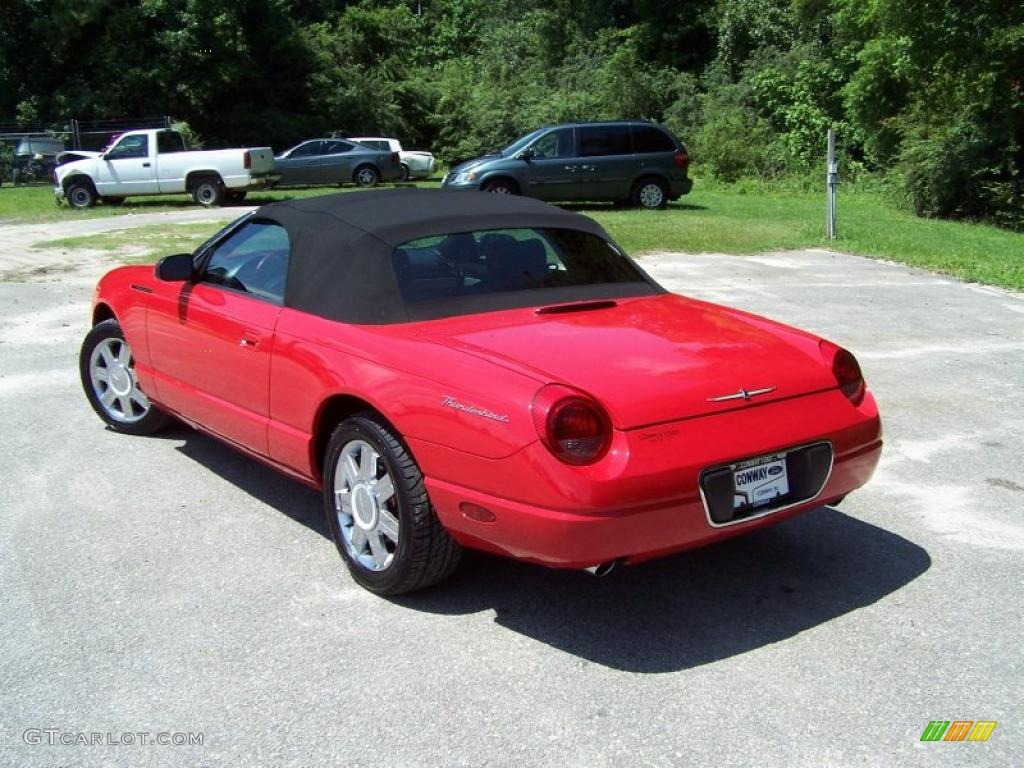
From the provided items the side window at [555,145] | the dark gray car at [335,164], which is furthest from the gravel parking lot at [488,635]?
the dark gray car at [335,164]

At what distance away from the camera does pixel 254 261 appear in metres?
5.00

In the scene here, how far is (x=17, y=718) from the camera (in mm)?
3223

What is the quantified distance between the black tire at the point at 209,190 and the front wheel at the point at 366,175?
6565mm

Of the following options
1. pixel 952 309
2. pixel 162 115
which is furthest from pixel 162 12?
pixel 952 309

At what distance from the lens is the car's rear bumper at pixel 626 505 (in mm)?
3363

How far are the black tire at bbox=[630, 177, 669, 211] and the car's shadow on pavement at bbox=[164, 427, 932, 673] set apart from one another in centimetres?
1722

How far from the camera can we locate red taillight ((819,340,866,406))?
411 centimetres

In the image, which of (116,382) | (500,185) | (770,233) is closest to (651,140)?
(500,185)

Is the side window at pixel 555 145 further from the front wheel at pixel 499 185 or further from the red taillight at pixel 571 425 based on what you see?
the red taillight at pixel 571 425

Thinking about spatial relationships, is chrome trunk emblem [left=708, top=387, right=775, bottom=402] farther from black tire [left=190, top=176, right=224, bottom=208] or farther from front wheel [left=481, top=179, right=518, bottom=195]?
black tire [left=190, top=176, right=224, bottom=208]

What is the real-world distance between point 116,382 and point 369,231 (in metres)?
2.44

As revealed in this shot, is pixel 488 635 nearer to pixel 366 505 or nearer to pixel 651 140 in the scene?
pixel 366 505

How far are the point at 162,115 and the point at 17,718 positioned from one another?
120ft

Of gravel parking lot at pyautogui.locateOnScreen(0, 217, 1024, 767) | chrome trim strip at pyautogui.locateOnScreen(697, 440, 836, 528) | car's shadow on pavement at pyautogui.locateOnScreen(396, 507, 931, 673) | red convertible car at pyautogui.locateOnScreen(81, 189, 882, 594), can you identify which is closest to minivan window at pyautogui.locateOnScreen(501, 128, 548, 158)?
gravel parking lot at pyautogui.locateOnScreen(0, 217, 1024, 767)
